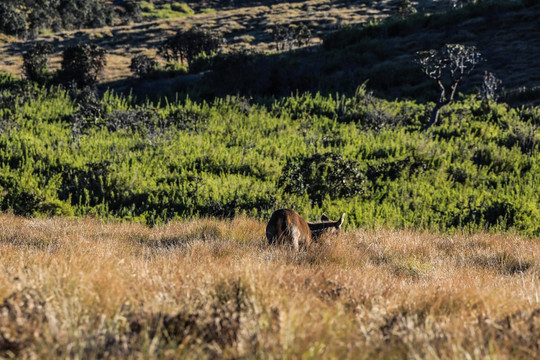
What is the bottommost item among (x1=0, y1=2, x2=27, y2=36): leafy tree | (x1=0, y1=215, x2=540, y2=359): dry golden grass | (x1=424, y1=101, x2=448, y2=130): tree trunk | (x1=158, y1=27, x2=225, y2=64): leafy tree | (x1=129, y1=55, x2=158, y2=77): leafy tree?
(x1=424, y1=101, x2=448, y2=130): tree trunk

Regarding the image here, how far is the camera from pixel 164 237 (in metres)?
6.46

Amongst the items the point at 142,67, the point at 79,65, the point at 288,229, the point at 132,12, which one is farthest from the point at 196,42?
the point at 132,12

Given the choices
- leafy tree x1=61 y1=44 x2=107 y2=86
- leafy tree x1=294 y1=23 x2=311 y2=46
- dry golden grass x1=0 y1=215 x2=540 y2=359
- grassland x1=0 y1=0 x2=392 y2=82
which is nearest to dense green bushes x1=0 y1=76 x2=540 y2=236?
dry golden grass x1=0 y1=215 x2=540 y2=359

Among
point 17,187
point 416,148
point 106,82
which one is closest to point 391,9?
point 106,82

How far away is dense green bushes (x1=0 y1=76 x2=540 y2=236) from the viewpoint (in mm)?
9680

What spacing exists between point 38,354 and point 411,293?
8.29 ft

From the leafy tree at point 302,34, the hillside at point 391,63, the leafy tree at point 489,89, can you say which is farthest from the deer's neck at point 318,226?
the leafy tree at point 302,34

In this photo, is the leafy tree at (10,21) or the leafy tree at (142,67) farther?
the leafy tree at (10,21)

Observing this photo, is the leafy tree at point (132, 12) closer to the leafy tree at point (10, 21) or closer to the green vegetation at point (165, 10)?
the green vegetation at point (165, 10)

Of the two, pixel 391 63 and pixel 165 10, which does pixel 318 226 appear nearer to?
pixel 391 63

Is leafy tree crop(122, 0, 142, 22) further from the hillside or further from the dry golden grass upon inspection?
the dry golden grass

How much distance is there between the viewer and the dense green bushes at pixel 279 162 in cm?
968

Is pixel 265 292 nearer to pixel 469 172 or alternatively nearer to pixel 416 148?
pixel 469 172

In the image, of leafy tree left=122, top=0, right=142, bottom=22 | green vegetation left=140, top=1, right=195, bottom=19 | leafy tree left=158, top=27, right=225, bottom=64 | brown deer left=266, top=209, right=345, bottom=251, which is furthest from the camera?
green vegetation left=140, top=1, right=195, bottom=19
